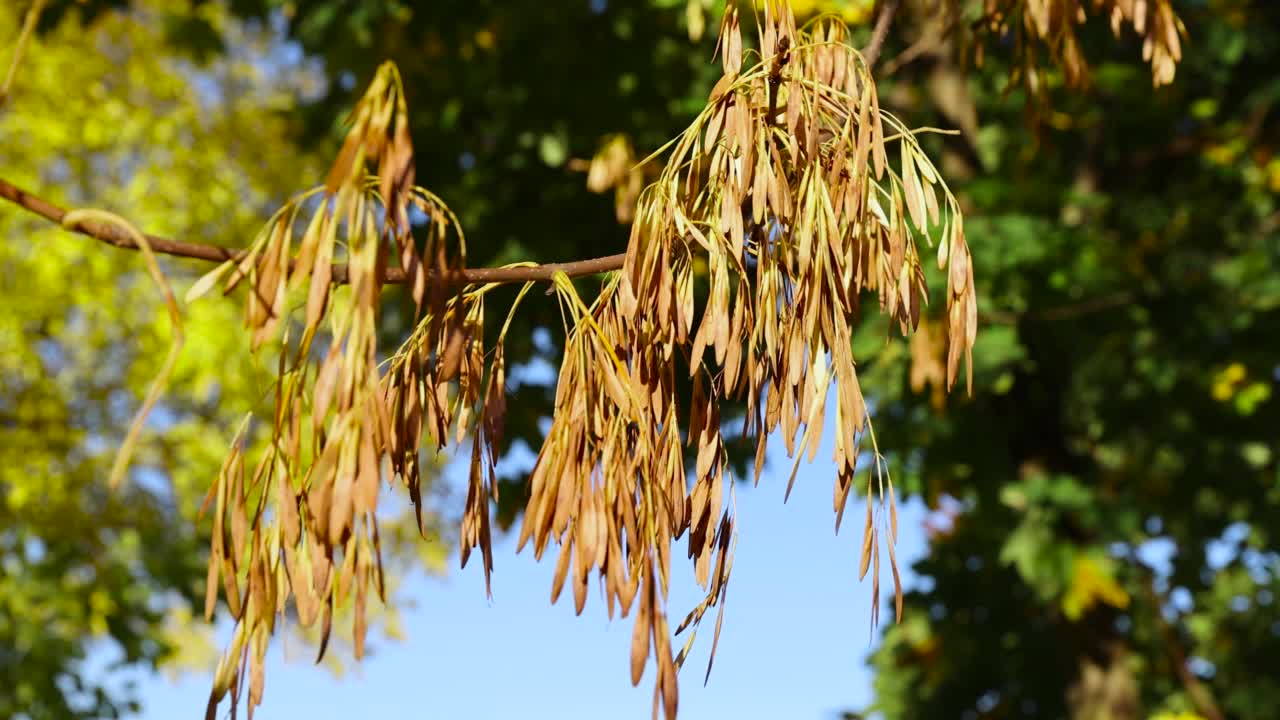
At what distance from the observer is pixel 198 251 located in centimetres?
158

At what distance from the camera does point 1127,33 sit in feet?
27.1

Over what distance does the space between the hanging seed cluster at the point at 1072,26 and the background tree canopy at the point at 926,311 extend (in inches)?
15.7

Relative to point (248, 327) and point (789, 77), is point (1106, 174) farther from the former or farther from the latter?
point (248, 327)

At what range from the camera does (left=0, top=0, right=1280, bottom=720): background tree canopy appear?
6.15 meters

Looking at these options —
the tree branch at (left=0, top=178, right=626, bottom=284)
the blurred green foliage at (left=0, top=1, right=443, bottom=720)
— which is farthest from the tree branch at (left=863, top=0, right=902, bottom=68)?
the blurred green foliage at (left=0, top=1, right=443, bottom=720)

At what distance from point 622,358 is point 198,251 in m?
0.67

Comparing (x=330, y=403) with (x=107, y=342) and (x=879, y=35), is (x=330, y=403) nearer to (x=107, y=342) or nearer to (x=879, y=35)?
(x=879, y=35)

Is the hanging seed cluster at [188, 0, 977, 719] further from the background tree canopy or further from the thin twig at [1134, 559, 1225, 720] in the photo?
the thin twig at [1134, 559, 1225, 720]

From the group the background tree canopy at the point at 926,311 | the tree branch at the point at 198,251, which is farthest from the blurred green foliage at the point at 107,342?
the tree branch at the point at 198,251

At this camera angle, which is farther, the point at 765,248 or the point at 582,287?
the point at 582,287

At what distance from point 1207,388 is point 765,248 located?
5.84m

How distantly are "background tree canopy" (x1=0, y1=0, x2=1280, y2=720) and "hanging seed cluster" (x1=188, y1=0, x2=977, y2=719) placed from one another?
2061 mm

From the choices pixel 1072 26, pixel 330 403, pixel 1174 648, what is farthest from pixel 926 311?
pixel 1174 648

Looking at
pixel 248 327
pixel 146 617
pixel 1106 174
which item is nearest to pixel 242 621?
pixel 248 327
